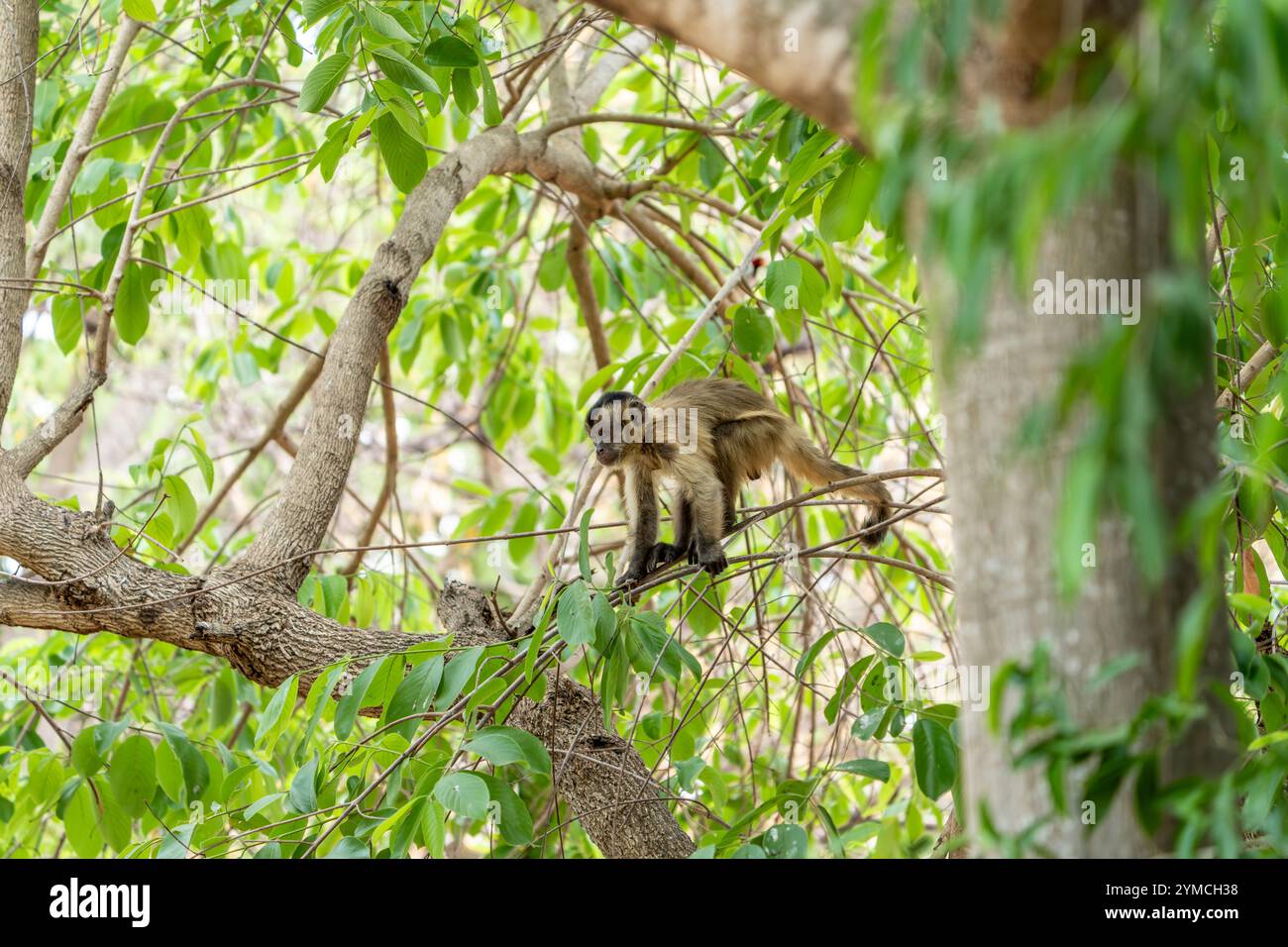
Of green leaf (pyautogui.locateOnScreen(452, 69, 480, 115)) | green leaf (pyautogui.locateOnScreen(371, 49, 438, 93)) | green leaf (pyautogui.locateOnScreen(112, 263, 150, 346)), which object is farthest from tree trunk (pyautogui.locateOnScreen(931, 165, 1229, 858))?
green leaf (pyautogui.locateOnScreen(112, 263, 150, 346))

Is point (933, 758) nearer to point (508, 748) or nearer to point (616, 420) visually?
point (508, 748)

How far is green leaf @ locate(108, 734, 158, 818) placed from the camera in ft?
10.1

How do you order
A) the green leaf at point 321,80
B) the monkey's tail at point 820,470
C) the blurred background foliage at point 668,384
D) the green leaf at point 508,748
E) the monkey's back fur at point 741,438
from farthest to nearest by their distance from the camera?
the monkey's back fur at point 741,438
the monkey's tail at point 820,470
the green leaf at point 321,80
the green leaf at point 508,748
the blurred background foliage at point 668,384

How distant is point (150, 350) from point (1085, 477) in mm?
12298

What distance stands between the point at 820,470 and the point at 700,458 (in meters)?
0.46

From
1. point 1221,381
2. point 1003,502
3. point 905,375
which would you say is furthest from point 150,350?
point 1003,502

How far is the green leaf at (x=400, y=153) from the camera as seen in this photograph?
297cm

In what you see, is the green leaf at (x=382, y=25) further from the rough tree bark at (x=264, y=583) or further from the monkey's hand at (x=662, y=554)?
the monkey's hand at (x=662, y=554)

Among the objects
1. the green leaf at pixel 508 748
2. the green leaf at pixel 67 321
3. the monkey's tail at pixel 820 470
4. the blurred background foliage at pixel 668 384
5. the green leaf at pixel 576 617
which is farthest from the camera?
the monkey's tail at pixel 820 470

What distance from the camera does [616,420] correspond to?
3896 millimetres

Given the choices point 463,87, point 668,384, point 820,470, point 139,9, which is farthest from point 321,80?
point 820,470

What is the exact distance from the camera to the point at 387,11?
3.05 metres

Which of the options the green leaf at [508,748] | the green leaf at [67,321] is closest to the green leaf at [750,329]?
the green leaf at [508,748]

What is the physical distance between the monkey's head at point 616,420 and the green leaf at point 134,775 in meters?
1.53
